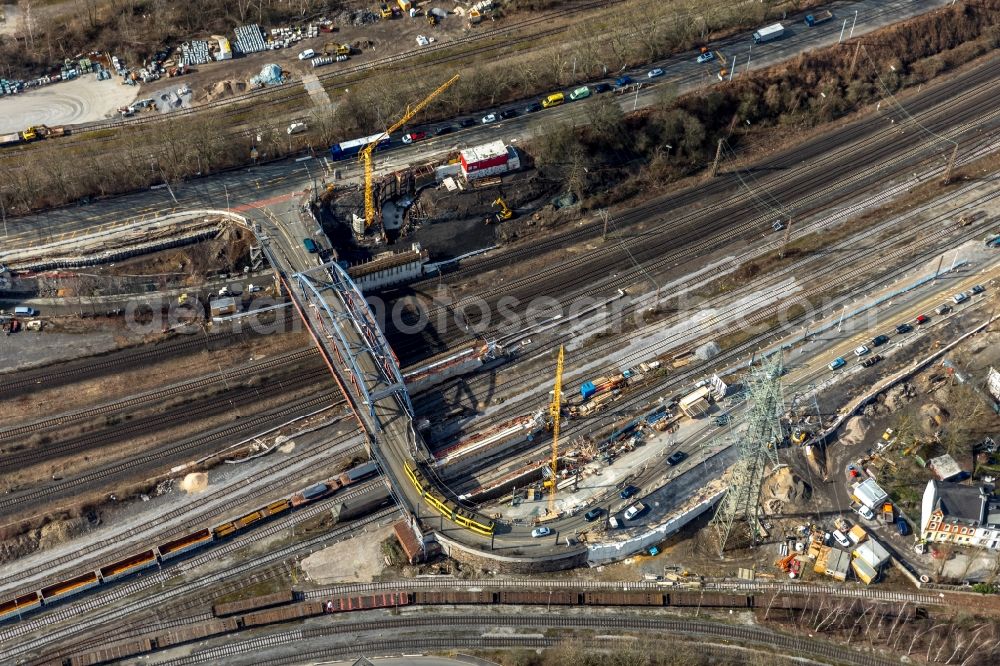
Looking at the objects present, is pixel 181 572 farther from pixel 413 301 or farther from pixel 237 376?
pixel 413 301

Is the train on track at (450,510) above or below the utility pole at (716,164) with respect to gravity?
below

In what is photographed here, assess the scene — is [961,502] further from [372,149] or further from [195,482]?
[372,149]

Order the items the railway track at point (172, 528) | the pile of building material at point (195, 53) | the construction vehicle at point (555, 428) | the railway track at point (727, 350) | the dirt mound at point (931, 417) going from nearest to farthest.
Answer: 1. the railway track at point (172, 528)
2. the construction vehicle at point (555, 428)
3. the dirt mound at point (931, 417)
4. the railway track at point (727, 350)
5. the pile of building material at point (195, 53)

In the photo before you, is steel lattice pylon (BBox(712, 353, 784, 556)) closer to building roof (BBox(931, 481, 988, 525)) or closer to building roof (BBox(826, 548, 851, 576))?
building roof (BBox(826, 548, 851, 576))

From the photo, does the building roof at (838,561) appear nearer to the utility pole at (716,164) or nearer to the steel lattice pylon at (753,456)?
the steel lattice pylon at (753,456)

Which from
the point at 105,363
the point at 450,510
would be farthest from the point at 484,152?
the point at 105,363

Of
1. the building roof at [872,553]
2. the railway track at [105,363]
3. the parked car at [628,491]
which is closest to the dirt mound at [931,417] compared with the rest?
the building roof at [872,553]

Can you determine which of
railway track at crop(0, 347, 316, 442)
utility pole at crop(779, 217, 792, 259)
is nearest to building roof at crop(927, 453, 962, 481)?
utility pole at crop(779, 217, 792, 259)
